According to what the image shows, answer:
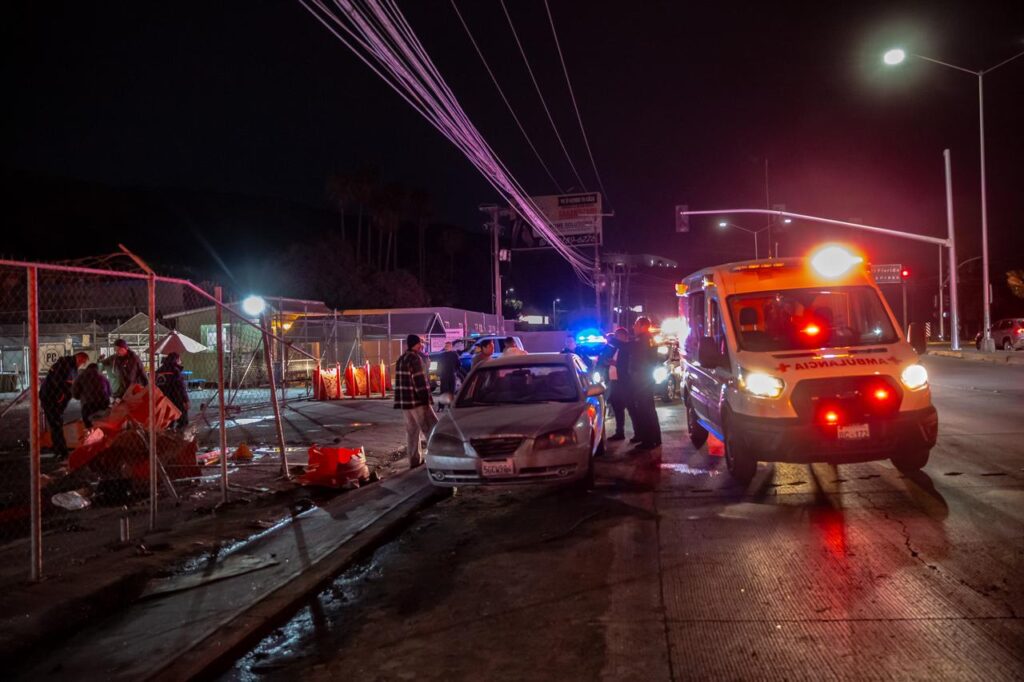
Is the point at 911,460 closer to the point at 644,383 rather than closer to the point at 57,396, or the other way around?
the point at 644,383

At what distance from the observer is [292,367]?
31.0m

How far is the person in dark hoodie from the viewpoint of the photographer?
14.1 metres

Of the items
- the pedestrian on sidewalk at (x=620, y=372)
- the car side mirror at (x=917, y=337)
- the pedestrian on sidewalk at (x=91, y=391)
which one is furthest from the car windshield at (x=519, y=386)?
the pedestrian on sidewalk at (x=91, y=391)

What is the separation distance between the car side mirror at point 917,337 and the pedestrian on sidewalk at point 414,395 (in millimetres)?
5721

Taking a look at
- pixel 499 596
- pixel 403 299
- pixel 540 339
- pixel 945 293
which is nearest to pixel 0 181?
pixel 403 299

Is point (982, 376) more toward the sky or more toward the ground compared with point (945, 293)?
more toward the ground

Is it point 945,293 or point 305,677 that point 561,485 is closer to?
point 305,677

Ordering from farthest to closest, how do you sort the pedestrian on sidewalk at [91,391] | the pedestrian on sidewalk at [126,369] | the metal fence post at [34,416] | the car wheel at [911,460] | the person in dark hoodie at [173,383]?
1. the person in dark hoodie at [173,383]
2. the pedestrian on sidewalk at [126,369]
3. the pedestrian on sidewalk at [91,391]
4. the car wheel at [911,460]
5. the metal fence post at [34,416]

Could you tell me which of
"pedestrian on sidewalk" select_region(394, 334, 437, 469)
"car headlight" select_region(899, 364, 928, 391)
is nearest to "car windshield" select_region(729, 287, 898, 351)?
"car headlight" select_region(899, 364, 928, 391)

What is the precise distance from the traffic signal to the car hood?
2085cm

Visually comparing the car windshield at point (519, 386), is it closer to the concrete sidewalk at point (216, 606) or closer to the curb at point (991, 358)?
the concrete sidewalk at point (216, 606)

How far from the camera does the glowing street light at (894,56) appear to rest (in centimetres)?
2380

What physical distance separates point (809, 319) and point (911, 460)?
1818mm

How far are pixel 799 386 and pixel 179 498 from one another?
6801mm
